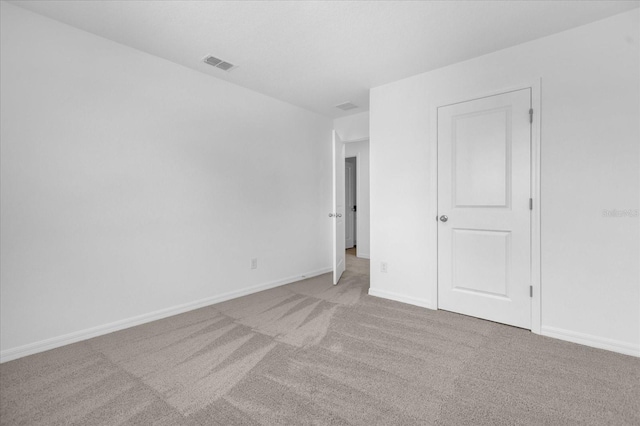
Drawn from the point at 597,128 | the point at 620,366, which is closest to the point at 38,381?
the point at 620,366

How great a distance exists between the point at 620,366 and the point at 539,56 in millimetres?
2452

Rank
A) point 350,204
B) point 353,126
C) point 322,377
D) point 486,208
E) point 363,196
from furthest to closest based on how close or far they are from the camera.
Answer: point 350,204 → point 363,196 → point 353,126 → point 486,208 → point 322,377

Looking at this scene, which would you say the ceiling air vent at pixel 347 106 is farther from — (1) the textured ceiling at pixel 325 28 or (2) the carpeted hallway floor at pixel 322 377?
(2) the carpeted hallway floor at pixel 322 377

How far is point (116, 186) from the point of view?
2.71 m

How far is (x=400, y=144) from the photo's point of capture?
347cm

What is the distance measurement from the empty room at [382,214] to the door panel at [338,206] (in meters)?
0.73

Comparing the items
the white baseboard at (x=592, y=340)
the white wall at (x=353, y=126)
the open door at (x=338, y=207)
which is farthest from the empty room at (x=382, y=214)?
the white wall at (x=353, y=126)

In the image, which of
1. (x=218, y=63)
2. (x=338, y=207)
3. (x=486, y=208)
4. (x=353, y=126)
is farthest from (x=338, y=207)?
(x=218, y=63)

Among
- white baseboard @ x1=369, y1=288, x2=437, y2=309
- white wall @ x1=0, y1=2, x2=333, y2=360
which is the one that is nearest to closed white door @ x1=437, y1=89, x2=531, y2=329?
white baseboard @ x1=369, y1=288, x2=437, y2=309

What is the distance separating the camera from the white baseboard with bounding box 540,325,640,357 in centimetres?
225

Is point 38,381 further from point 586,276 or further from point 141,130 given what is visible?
point 586,276

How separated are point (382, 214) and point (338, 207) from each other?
95 cm

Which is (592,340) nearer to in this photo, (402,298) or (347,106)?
(402,298)

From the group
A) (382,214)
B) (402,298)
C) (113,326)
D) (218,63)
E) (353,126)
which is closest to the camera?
(113,326)
